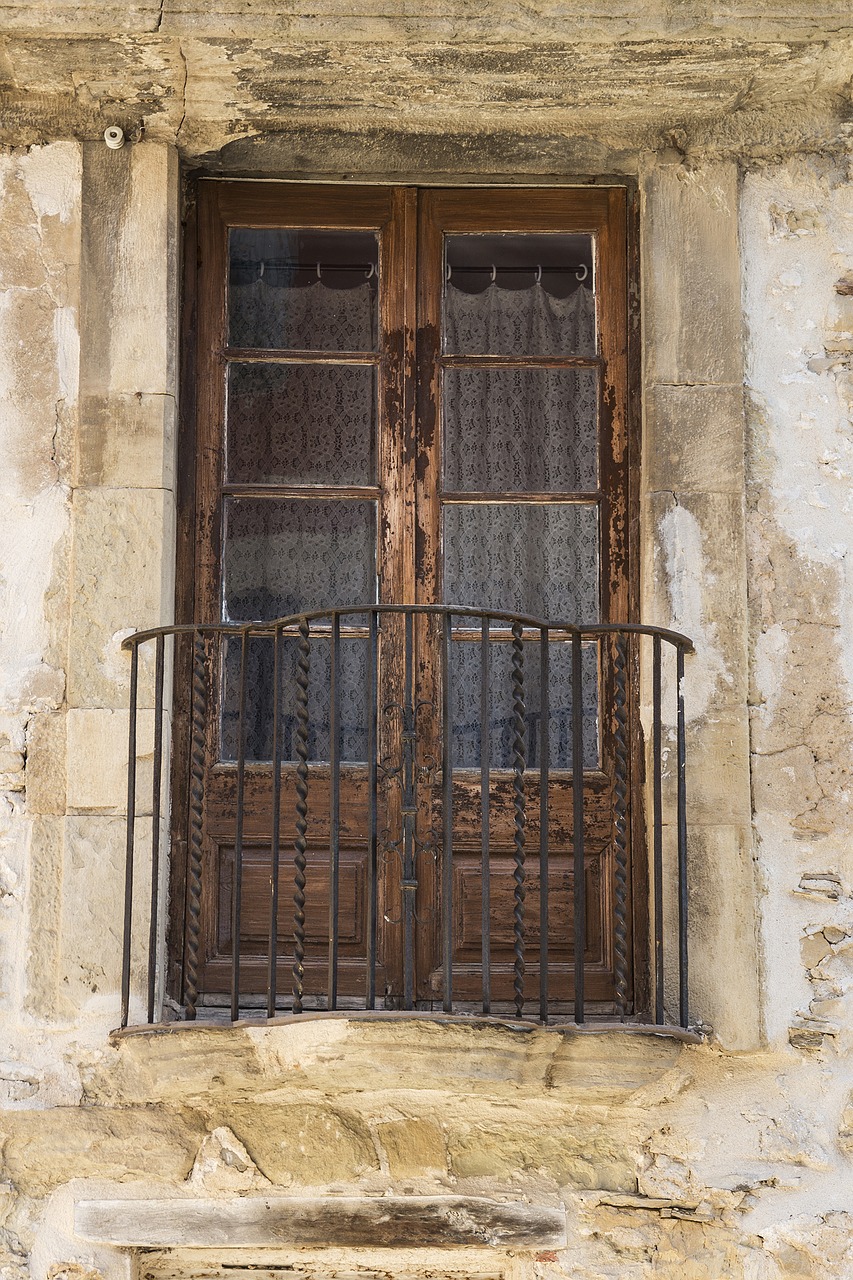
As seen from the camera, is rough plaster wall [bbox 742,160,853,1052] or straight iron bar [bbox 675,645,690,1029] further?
rough plaster wall [bbox 742,160,853,1052]

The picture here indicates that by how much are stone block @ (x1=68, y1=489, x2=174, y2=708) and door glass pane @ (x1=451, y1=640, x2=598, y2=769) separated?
2.79ft

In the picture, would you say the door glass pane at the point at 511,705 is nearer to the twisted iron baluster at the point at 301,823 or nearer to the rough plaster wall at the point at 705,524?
the rough plaster wall at the point at 705,524

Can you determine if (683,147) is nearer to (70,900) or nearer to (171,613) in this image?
(171,613)

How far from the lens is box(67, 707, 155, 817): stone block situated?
3863mm

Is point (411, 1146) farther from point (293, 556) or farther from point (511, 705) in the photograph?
point (293, 556)

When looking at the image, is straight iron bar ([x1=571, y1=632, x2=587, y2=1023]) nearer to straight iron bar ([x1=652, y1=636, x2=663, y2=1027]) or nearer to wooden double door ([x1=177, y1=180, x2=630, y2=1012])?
straight iron bar ([x1=652, y1=636, x2=663, y2=1027])

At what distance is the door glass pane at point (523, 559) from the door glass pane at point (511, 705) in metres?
0.12

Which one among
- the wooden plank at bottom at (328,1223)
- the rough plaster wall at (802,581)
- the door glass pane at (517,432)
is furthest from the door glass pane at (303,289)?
the wooden plank at bottom at (328,1223)

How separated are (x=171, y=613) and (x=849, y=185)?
7.27 ft

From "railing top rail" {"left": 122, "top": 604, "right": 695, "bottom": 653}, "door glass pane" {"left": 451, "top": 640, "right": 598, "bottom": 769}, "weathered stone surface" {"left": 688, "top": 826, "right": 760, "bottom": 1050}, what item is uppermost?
"railing top rail" {"left": 122, "top": 604, "right": 695, "bottom": 653}

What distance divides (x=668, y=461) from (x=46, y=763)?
5.99 feet

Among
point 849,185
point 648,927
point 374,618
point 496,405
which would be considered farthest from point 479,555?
point 849,185

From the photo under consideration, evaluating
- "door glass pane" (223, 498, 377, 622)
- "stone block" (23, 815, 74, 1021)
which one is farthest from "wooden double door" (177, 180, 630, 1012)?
"stone block" (23, 815, 74, 1021)

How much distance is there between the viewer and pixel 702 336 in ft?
13.4
